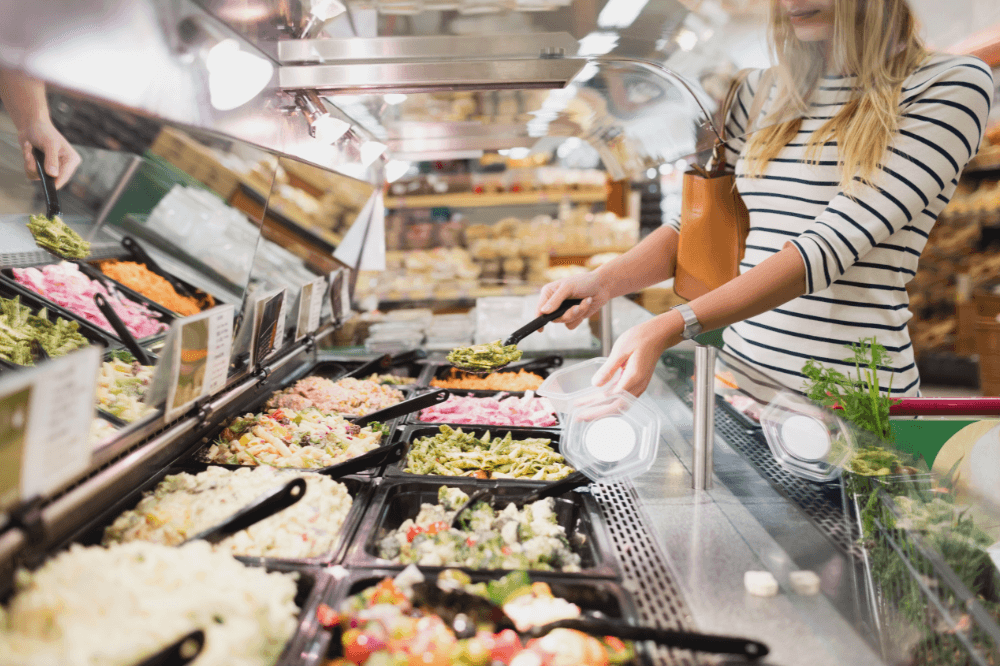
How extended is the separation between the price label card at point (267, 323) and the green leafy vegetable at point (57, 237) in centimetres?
112

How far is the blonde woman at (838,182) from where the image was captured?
172 centimetres

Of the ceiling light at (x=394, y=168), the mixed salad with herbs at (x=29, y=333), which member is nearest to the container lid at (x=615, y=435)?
the mixed salad with herbs at (x=29, y=333)

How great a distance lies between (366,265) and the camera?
13.0 ft

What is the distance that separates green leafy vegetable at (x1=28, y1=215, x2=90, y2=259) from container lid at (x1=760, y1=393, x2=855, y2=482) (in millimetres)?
2807

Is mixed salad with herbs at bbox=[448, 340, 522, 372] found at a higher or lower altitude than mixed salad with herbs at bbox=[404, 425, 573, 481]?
higher

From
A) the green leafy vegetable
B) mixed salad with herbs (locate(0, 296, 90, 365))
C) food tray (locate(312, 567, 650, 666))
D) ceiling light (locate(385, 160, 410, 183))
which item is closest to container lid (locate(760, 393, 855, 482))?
food tray (locate(312, 567, 650, 666))

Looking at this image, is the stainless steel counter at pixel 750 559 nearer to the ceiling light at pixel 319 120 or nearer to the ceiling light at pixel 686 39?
the ceiling light at pixel 686 39

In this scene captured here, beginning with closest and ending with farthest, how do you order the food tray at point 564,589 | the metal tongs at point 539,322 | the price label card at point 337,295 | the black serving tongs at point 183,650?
the black serving tongs at point 183,650 < the food tray at point 564,589 < the metal tongs at point 539,322 < the price label card at point 337,295

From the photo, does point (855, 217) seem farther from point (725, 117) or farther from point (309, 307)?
point (309, 307)

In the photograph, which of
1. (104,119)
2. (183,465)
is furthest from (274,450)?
(104,119)

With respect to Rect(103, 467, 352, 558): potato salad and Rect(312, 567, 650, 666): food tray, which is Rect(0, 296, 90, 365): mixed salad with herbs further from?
Rect(312, 567, 650, 666): food tray

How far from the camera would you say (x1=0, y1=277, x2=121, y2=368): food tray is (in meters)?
2.20

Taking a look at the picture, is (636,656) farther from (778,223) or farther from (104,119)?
(104,119)

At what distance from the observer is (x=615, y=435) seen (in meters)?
1.70
